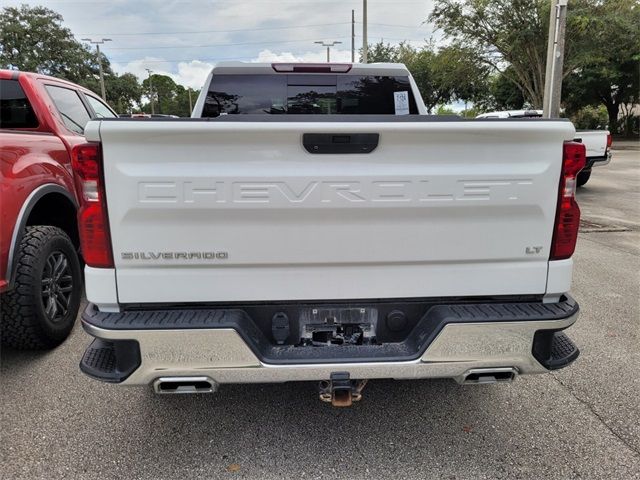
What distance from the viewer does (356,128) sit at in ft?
6.72

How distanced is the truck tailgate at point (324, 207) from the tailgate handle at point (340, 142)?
0.7 inches

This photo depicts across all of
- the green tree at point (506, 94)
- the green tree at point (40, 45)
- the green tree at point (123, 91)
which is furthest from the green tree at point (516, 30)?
the green tree at point (123, 91)

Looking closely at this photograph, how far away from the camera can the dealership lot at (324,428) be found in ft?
7.99

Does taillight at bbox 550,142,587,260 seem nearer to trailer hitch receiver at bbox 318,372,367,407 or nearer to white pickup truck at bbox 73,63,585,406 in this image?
white pickup truck at bbox 73,63,585,406

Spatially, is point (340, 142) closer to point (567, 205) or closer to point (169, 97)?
point (567, 205)

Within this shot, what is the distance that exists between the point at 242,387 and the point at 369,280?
1.43m

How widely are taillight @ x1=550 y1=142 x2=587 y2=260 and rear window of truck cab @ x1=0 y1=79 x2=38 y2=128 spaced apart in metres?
3.95

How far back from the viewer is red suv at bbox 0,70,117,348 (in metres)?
3.18

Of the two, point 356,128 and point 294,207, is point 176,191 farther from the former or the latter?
point 356,128

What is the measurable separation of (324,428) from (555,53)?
13.8 meters

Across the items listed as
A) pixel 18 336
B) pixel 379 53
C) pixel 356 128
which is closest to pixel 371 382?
pixel 356 128

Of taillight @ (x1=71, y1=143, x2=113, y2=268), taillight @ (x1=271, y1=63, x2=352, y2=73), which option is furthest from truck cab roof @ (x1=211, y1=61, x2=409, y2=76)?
taillight @ (x1=71, y1=143, x2=113, y2=268)

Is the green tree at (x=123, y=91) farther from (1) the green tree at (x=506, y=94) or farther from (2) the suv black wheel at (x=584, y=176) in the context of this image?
(2) the suv black wheel at (x=584, y=176)

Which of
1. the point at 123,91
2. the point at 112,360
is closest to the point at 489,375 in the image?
the point at 112,360
